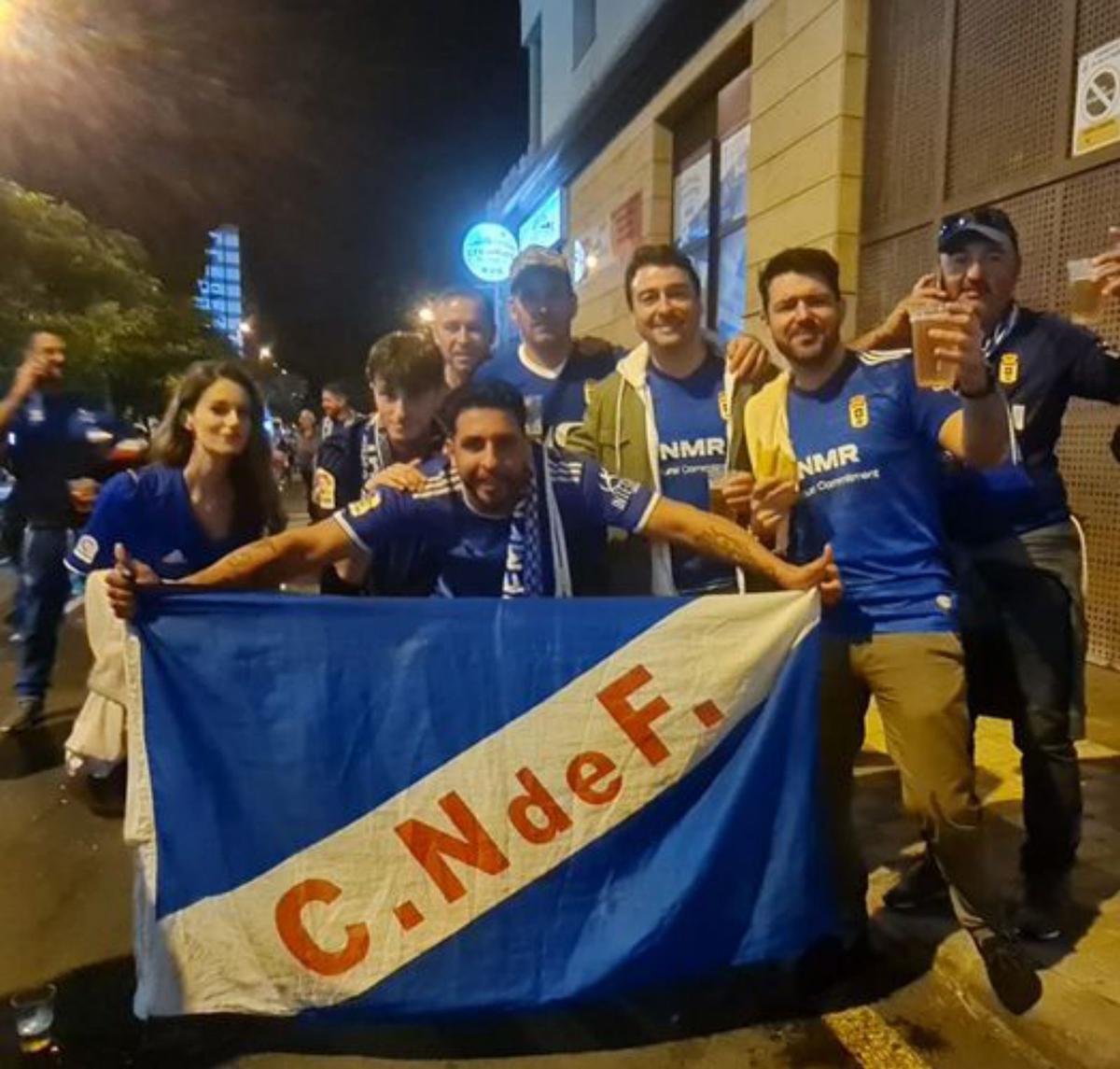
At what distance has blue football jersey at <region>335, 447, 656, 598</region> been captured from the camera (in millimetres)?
2826

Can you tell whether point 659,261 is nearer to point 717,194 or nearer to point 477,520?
point 477,520

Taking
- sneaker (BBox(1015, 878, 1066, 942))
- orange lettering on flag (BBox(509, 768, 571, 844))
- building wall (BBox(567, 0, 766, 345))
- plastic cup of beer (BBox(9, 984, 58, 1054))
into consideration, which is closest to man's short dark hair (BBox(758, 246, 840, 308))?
orange lettering on flag (BBox(509, 768, 571, 844))

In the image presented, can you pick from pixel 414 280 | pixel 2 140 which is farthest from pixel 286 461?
pixel 414 280

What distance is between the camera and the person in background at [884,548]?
2.71 metres

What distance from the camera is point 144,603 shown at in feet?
8.18

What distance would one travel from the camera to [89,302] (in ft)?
78.5

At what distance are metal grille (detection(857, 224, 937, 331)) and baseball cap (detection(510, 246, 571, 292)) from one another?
4368 mm

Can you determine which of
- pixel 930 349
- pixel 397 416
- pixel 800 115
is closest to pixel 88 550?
pixel 397 416

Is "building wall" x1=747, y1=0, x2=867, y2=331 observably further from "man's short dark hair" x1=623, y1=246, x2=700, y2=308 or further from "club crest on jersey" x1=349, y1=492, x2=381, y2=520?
"club crest on jersey" x1=349, y1=492, x2=381, y2=520

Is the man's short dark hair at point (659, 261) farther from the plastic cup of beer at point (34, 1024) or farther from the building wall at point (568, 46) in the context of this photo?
the building wall at point (568, 46)

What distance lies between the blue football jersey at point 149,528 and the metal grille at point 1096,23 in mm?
5694

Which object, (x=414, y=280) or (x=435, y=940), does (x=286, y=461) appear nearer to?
(x=414, y=280)

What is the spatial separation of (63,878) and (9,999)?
0.93m

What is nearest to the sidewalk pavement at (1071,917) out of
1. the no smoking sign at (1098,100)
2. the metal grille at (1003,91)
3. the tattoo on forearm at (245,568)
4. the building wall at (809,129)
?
the tattoo on forearm at (245,568)
